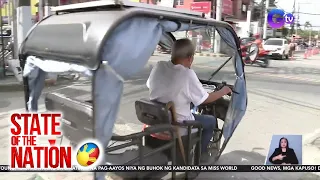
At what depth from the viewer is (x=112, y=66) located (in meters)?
2.19

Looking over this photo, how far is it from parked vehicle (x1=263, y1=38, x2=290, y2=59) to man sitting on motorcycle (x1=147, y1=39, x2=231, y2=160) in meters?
20.2

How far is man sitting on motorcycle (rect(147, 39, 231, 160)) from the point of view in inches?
117

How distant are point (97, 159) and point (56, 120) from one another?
2.12 feet

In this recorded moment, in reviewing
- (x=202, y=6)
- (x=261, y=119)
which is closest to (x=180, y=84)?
(x=261, y=119)

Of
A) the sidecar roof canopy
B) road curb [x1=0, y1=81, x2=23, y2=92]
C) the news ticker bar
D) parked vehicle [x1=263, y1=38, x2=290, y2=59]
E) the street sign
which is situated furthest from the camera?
the street sign

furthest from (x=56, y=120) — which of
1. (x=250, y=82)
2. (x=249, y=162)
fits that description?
(x=250, y=82)

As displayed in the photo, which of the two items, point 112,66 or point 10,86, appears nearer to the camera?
point 112,66

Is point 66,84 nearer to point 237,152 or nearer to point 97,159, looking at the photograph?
point 237,152

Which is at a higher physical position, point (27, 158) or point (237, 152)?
point (27, 158)

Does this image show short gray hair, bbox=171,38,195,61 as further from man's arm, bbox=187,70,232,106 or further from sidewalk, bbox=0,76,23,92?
sidewalk, bbox=0,76,23,92

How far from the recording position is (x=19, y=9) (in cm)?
884

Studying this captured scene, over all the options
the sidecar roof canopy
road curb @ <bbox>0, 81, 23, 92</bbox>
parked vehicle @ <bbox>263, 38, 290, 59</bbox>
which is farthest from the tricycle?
parked vehicle @ <bbox>263, 38, 290, 59</bbox>

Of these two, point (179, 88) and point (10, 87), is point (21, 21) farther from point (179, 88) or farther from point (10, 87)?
point (179, 88)

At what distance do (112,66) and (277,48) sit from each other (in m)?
21.8
